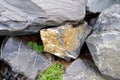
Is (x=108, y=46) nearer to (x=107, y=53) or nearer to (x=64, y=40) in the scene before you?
(x=107, y=53)

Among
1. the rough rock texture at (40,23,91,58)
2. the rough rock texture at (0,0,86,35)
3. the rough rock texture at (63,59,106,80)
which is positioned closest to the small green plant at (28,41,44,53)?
the rough rock texture at (40,23,91,58)

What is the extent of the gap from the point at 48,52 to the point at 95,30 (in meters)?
0.84

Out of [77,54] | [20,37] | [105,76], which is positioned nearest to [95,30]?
[77,54]

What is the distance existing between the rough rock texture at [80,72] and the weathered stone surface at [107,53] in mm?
219

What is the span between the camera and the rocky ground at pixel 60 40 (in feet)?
12.1

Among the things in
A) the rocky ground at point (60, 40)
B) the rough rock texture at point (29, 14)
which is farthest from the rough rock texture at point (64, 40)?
the rough rock texture at point (29, 14)

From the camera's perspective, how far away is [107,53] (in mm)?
3693

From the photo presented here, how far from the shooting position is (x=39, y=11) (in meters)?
3.67

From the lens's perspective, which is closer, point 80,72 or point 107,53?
point 107,53

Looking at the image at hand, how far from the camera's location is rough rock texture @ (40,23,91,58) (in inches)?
148

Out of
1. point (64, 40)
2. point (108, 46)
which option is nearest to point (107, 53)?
point (108, 46)

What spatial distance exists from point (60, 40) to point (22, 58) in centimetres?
71

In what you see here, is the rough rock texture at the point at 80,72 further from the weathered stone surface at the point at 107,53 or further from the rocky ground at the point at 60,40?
the weathered stone surface at the point at 107,53

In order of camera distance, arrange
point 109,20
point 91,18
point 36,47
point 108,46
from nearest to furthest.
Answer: point 108,46, point 109,20, point 36,47, point 91,18
